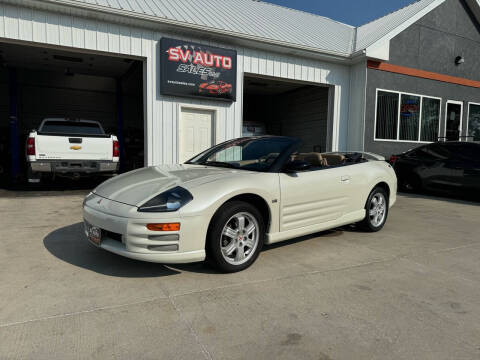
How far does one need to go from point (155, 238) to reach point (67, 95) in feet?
54.8

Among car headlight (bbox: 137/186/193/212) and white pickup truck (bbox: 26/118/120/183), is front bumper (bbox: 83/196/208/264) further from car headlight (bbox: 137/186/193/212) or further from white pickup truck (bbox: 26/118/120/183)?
white pickup truck (bbox: 26/118/120/183)

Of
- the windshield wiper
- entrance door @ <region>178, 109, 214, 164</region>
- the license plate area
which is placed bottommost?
the license plate area

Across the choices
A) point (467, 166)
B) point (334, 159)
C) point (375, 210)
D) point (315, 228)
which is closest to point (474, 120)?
point (467, 166)

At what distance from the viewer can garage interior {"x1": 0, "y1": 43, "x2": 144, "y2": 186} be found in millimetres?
12711

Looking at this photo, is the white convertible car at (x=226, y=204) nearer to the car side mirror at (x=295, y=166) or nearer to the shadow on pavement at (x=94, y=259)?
the car side mirror at (x=295, y=166)

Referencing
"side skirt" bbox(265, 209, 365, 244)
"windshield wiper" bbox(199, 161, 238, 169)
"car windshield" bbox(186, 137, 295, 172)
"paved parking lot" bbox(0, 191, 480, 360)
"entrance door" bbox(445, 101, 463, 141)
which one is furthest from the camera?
"entrance door" bbox(445, 101, 463, 141)

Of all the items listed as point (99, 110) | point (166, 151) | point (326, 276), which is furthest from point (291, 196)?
point (99, 110)

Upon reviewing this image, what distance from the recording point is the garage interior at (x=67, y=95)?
1271cm

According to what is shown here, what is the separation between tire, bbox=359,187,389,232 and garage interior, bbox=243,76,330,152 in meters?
6.83

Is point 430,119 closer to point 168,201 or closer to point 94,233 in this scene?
point 168,201

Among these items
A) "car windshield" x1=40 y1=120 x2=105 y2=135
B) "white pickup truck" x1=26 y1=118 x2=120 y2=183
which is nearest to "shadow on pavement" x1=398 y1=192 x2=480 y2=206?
"white pickup truck" x1=26 y1=118 x2=120 y2=183

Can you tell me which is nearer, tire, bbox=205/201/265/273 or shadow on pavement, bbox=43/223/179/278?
tire, bbox=205/201/265/273

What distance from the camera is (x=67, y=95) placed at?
16.9m

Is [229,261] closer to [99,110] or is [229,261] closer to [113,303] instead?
[113,303]
